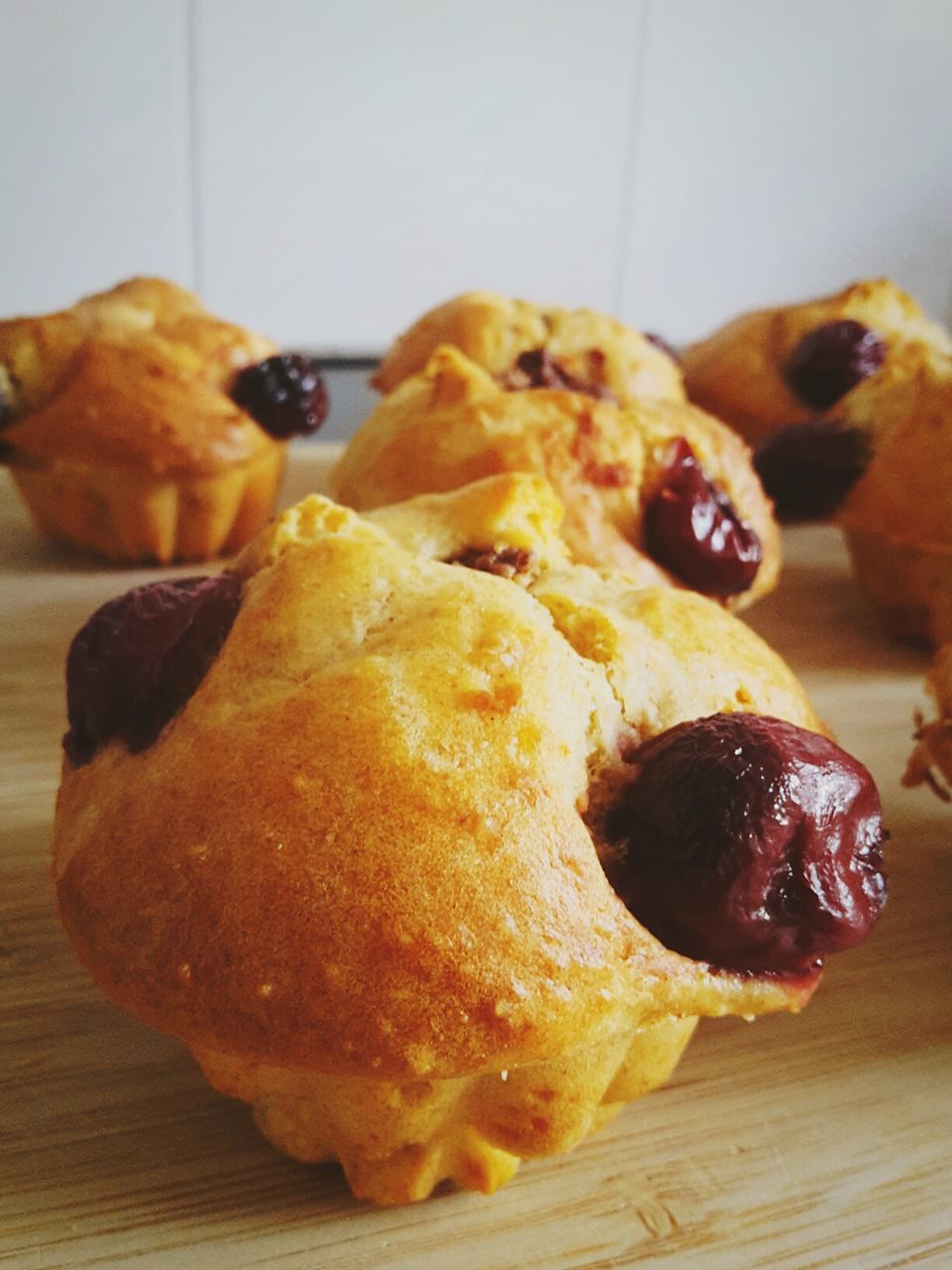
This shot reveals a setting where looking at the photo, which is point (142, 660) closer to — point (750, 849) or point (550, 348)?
point (750, 849)

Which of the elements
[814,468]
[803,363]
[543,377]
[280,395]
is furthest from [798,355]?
[280,395]

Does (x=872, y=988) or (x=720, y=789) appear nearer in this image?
(x=720, y=789)


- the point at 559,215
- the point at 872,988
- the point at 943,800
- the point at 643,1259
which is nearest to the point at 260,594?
the point at 643,1259

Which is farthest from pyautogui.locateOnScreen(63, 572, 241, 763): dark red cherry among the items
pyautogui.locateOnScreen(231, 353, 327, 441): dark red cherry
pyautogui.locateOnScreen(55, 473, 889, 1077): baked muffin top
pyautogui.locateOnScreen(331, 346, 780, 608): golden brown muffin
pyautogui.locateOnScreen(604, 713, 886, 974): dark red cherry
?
pyautogui.locateOnScreen(231, 353, 327, 441): dark red cherry

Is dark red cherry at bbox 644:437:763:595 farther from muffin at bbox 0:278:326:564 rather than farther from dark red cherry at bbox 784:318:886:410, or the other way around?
dark red cherry at bbox 784:318:886:410

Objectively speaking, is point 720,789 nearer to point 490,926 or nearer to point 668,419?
point 490,926

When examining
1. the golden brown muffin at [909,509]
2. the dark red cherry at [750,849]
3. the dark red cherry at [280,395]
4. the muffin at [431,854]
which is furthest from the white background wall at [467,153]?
the dark red cherry at [750,849]
